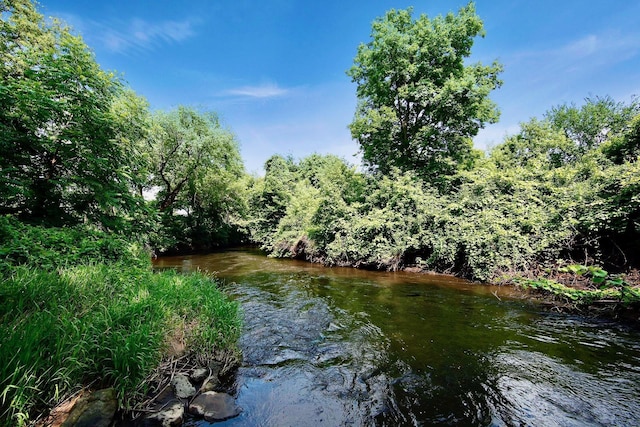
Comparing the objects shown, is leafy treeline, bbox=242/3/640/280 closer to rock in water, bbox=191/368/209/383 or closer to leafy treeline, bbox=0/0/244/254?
rock in water, bbox=191/368/209/383

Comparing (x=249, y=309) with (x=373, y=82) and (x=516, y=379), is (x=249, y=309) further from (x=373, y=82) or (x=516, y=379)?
(x=373, y=82)

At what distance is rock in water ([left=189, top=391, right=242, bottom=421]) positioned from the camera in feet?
11.8

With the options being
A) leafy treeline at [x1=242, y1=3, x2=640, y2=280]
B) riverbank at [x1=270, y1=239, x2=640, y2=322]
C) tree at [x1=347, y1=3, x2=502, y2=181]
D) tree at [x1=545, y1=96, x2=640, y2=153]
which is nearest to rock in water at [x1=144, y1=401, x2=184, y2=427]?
riverbank at [x1=270, y1=239, x2=640, y2=322]

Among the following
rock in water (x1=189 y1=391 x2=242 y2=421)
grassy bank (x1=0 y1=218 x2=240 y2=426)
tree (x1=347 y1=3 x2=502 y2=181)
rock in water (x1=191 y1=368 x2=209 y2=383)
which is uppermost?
tree (x1=347 y1=3 x2=502 y2=181)

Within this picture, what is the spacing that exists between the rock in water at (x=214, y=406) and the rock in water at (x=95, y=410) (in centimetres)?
95

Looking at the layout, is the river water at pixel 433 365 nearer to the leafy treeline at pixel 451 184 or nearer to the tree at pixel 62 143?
the leafy treeline at pixel 451 184

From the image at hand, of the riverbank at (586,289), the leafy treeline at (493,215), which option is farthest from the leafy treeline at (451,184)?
the riverbank at (586,289)

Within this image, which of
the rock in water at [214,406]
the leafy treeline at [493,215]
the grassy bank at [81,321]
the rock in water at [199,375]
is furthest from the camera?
the leafy treeline at [493,215]

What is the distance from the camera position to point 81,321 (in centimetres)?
348

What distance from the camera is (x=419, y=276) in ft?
43.2

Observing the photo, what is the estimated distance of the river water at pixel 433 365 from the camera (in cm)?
374

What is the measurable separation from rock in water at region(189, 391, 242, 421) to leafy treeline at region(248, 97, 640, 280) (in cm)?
1088

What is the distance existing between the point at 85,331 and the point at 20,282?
1.35 metres

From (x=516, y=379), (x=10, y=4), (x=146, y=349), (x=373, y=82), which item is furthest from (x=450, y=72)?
(x=10, y=4)
